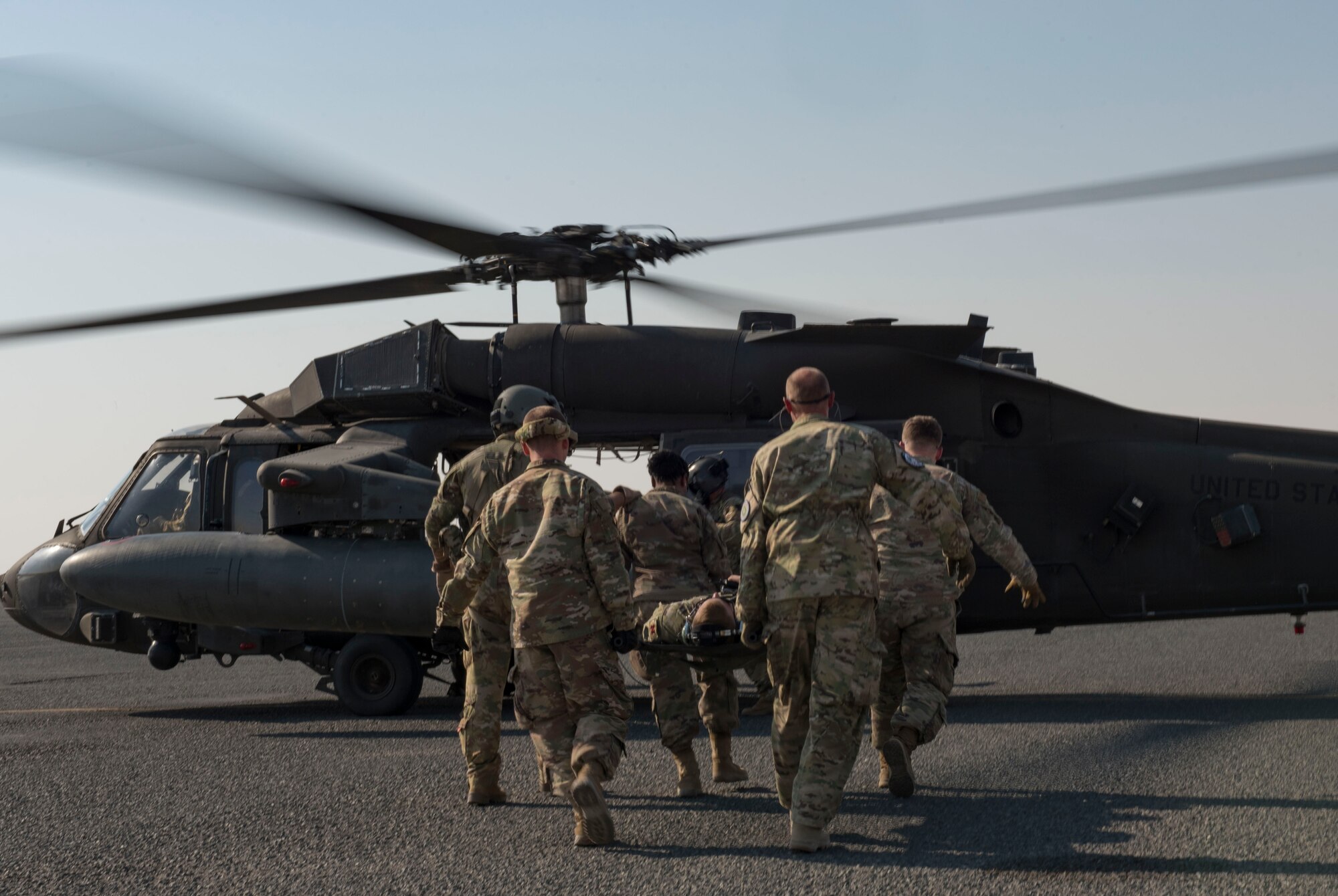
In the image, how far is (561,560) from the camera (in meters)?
5.80

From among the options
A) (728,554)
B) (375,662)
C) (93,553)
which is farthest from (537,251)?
(93,553)

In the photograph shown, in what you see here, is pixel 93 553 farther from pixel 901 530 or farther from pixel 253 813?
pixel 901 530

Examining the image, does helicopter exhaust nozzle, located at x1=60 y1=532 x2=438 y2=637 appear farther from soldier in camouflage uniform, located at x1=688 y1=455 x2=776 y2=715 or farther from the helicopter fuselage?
soldier in camouflage uniform, located at x1=688 y1=455 x2=776 y2=715

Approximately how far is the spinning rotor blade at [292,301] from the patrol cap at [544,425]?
351 centimetres

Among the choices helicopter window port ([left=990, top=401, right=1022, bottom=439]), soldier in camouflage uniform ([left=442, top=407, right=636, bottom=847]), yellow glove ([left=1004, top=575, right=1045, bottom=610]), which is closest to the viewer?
soldier in camouflage uniform ([left=442, top=407, right=636, bottom=847])

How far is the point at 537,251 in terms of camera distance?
9.41 m

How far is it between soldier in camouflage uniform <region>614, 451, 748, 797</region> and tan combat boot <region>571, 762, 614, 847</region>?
53.5 inches

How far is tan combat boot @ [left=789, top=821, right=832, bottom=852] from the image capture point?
5.02 metres

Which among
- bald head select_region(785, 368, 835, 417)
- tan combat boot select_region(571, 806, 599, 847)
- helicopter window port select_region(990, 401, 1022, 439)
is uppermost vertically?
bald head select_region(785, 368, 835, 417)

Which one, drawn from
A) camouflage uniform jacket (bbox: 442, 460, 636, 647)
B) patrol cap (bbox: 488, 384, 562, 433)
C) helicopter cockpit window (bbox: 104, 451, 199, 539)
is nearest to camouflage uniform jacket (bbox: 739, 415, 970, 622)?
camouflage uniform jacket (bbox: 442, 460, 636, 647)

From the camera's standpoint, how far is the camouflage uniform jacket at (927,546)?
6551mm

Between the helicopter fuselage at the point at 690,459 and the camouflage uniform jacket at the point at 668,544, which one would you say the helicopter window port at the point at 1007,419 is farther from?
the camouflage uniform jacket at the point at 668,544

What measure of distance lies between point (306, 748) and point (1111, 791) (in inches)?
182

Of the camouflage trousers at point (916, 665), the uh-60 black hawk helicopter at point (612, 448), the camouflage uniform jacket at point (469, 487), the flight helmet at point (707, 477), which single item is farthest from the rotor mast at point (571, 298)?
the camouflage trousers at point (916, 665)
